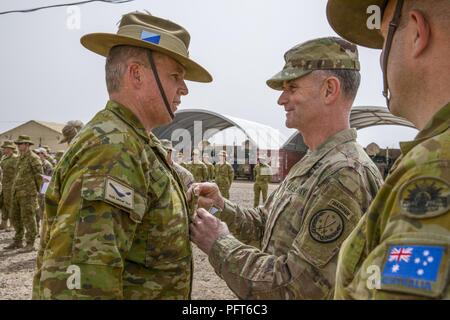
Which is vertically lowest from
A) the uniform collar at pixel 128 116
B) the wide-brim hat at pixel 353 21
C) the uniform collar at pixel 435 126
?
the uniform collar at pixel 435 126

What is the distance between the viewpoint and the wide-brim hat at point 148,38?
2.14 metres

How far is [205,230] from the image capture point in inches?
84.2

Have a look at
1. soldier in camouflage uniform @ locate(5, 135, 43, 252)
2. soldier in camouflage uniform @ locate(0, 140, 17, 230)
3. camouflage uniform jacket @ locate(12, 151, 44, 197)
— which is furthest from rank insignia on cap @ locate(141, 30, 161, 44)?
soldier in camouflage uniform @ locate(0, 140, 17, 230)

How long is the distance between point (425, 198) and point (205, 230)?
1386mm

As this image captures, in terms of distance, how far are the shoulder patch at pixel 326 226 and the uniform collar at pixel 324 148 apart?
1.41 feet

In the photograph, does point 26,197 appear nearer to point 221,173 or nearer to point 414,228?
point 414,228

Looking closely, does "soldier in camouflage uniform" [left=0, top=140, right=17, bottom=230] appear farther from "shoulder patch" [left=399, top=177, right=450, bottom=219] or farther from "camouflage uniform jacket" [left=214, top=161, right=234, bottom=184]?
"shoulder patch" [left=399, top=177, right=450, bottom=219]

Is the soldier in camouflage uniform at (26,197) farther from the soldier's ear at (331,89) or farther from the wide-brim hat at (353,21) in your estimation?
the wide-brim hat at (353,21)

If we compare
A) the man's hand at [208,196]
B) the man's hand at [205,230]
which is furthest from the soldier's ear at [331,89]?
the man's hand at [205,230]

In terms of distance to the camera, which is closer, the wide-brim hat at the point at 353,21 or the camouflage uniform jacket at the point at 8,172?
the wide-brim hat at the point at 353,21

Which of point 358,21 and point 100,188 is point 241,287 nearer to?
point 100,188

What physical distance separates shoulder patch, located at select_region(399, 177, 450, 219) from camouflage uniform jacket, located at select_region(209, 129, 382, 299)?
1027 mm

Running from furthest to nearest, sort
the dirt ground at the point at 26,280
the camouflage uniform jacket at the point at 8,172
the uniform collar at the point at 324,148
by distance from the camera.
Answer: the camouflage uniform jacket at the point at 8,172 < the dirt ground at the point at 26,280 < the uniform collar at the point at 324,148

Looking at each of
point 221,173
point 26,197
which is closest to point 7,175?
point 26,197
